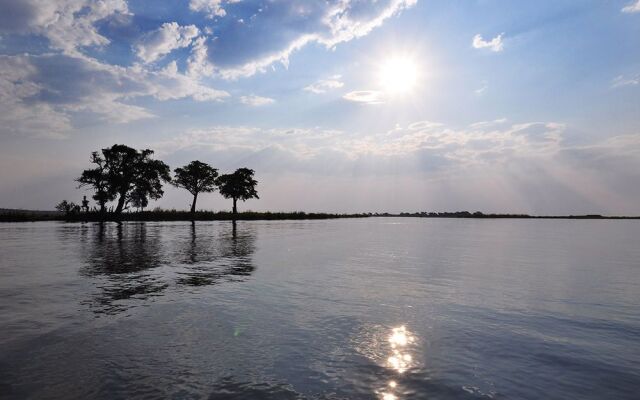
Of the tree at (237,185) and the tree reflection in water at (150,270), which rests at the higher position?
the tree at (237,185)

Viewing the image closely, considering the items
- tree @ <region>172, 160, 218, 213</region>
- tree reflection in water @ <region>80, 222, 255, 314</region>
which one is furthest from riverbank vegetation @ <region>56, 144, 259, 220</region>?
tree reflection in water @ <region>80, 222, 255, 314</region>

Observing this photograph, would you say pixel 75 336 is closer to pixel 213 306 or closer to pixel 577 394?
pixel 213 306

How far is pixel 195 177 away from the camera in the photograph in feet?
308

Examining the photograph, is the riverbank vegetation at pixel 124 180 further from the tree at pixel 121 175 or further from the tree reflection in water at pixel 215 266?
the tree reflection in water at pixel 215 266

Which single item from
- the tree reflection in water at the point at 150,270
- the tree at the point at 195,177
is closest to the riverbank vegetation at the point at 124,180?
the tree at the point at 195,177

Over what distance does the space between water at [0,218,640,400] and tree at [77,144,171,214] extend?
217 feet

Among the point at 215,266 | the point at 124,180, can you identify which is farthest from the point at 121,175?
the point at 215,266

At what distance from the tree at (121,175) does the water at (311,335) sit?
6606 centimetres

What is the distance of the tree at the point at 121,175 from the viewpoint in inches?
2889

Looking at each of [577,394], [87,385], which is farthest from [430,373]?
[87,385]

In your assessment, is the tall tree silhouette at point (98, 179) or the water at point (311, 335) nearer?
the water at point (311, 335)

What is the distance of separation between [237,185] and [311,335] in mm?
94667

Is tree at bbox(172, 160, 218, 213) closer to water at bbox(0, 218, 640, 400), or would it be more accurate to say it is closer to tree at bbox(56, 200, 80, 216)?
tree at bbox(56, 200, 80, 216)

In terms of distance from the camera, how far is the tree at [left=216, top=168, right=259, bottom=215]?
99.1 metres
